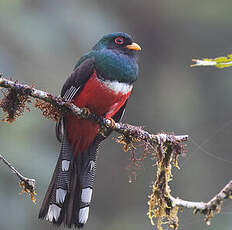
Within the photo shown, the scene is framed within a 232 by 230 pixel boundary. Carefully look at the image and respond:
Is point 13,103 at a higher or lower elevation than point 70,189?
higher

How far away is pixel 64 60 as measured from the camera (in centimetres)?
617

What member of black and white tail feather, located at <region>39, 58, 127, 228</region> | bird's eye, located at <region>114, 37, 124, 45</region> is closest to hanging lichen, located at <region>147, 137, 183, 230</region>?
black and white tail feather, located at <region>39, 58, 127, 228</region>

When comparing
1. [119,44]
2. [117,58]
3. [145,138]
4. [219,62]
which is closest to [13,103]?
[145,138]

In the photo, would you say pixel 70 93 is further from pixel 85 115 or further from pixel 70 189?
pixel 70 189

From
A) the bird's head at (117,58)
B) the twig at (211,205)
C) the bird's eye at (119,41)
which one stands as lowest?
the twig at (211,205)

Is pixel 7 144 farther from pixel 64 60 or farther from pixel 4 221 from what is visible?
pixel 64 60

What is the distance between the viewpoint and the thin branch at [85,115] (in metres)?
2.57

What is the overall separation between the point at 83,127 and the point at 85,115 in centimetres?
37

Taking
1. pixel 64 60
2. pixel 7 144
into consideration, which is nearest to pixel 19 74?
pixel 64 60

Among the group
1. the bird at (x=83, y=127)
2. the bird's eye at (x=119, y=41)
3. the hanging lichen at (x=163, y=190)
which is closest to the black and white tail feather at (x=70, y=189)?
the bird at (x=83, y=127)

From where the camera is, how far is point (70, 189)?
3314 mm

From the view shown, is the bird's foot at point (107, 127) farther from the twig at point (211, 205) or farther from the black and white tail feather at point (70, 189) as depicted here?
the twig at point (211, 205)

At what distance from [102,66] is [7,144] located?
1575 mm

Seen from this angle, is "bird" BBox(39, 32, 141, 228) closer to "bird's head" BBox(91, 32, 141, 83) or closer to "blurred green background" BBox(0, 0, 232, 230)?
"bird's head" BBox(91, 32, 141, 83)
